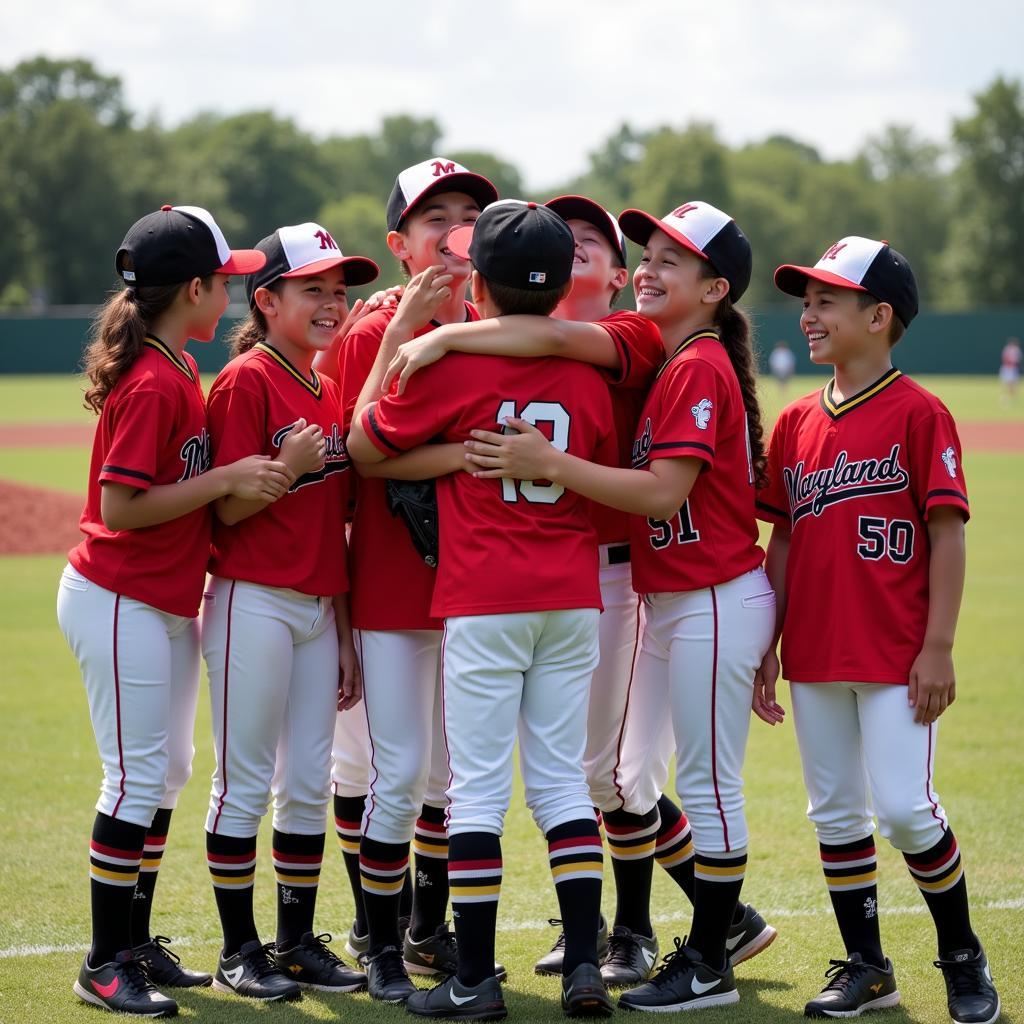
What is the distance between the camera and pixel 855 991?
3.37 metres

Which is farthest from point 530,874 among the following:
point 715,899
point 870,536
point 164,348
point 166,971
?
point 164,348

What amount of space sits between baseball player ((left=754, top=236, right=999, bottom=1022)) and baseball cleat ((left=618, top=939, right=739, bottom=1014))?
0.79 ft

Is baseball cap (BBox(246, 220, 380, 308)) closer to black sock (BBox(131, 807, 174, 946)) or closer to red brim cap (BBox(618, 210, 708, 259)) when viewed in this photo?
red brim cap (BBox(618, 210, 708, 259))

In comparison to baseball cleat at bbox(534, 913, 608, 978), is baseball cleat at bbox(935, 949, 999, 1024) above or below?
above

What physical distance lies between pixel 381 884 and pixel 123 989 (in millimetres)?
682

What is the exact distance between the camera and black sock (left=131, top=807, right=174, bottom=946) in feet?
12.1

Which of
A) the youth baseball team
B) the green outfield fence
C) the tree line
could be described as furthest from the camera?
the tree line

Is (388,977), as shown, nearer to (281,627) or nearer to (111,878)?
(111,878)

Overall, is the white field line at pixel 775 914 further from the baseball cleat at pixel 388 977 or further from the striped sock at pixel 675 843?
the baseball cleat at pixel 388 977

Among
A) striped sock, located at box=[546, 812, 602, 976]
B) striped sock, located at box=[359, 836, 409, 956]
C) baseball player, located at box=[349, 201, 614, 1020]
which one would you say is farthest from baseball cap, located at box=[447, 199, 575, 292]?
striped sock, located at box=[359, 836, 409, 956]

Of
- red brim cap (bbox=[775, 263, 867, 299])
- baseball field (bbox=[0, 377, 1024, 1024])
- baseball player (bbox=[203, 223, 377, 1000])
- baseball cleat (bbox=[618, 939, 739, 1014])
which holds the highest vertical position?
red brim cap (bbox=[775, 263, 867, 299])

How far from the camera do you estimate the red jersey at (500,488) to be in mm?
3250

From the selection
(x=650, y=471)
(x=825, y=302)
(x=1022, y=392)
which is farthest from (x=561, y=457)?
(x=1022, y=392)

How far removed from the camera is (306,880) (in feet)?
11.8
